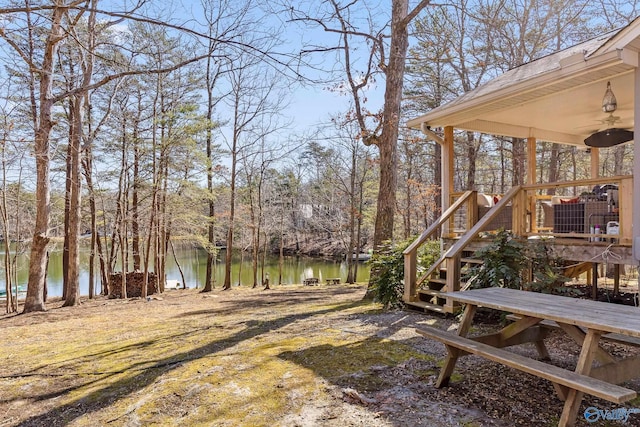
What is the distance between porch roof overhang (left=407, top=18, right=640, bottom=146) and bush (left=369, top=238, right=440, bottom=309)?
7.25 feet

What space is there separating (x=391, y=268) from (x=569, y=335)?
3663 mm

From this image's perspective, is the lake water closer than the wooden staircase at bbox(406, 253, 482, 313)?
No

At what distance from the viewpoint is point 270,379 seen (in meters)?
3.16

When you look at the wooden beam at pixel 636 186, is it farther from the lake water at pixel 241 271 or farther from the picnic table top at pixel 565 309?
the lake water at pixel 241 271

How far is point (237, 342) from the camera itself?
4371 mm

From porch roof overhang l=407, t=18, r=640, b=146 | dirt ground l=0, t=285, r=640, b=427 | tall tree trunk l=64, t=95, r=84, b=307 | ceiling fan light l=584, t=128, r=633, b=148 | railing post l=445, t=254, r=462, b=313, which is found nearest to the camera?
dirt ground l=0, t=285, r=640, b=427

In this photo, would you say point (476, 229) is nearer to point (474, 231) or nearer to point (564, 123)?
point (474, 231)

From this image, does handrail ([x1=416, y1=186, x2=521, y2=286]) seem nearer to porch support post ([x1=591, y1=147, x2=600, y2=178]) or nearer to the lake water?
porch support post ([x1=591, y1=147, x2=600, y2=178])

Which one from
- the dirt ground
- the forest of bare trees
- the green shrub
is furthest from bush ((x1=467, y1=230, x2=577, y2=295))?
the forest of bare trees

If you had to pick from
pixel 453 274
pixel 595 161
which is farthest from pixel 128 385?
pixel 595 161

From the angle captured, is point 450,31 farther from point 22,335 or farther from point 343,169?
point 22,335

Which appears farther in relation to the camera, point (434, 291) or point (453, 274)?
point (434, 291)

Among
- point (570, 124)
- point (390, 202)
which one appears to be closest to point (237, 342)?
point (390, 202)

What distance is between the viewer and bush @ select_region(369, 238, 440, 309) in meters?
6.05
